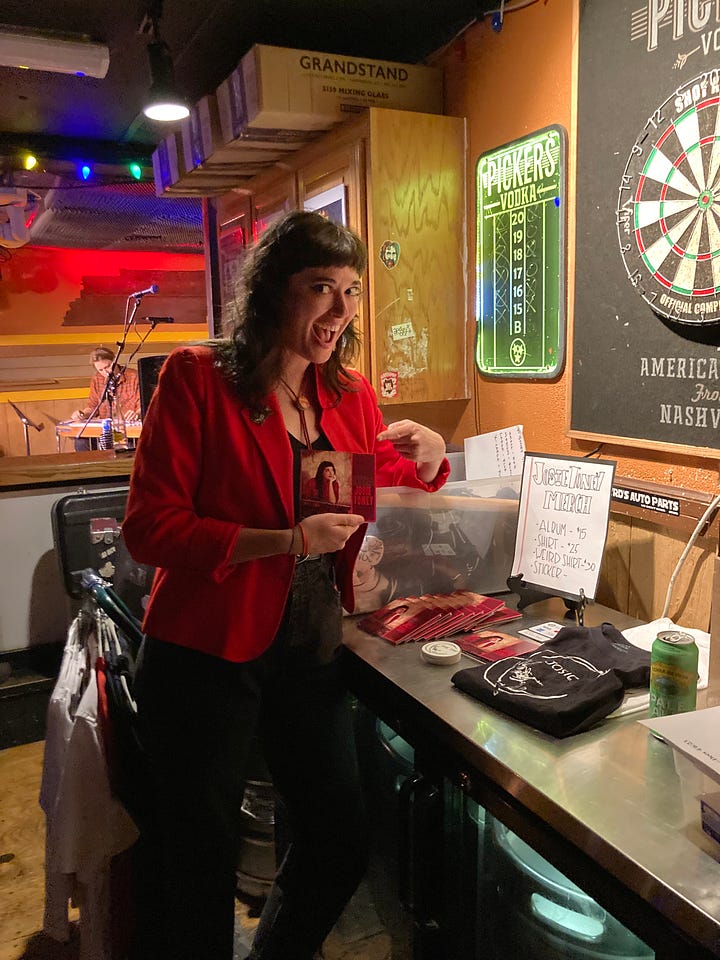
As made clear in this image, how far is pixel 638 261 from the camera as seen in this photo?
179cm

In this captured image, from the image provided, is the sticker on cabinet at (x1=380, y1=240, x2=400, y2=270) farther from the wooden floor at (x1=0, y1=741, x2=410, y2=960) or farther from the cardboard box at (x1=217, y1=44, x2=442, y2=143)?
the wooden floor at (x1=0, y1=741, x2=410, y2=960)

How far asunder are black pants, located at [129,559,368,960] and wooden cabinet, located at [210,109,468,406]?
106cm

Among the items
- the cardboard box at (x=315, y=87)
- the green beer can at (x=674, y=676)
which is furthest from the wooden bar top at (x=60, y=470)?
the green beer can at (x=674, y=676)

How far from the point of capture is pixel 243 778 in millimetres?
1467

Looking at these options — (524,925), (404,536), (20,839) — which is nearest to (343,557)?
(404,536)

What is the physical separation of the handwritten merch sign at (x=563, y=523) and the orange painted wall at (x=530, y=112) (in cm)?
20

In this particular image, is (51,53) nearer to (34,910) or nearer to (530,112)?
(530,112)

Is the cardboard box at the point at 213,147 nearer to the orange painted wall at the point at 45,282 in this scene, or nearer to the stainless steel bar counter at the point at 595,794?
the stainless steel bar counter at the point at 595,794

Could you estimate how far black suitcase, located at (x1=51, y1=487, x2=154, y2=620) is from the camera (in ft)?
8.66

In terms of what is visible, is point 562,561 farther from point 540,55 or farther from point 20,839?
point 20,839

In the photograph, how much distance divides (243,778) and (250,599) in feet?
1.17

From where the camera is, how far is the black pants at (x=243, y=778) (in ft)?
4.61

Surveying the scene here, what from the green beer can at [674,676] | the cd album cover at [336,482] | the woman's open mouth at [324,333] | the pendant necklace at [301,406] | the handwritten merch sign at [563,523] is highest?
the woman's open mouth at [324,333]

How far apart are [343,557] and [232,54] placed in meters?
2.63
